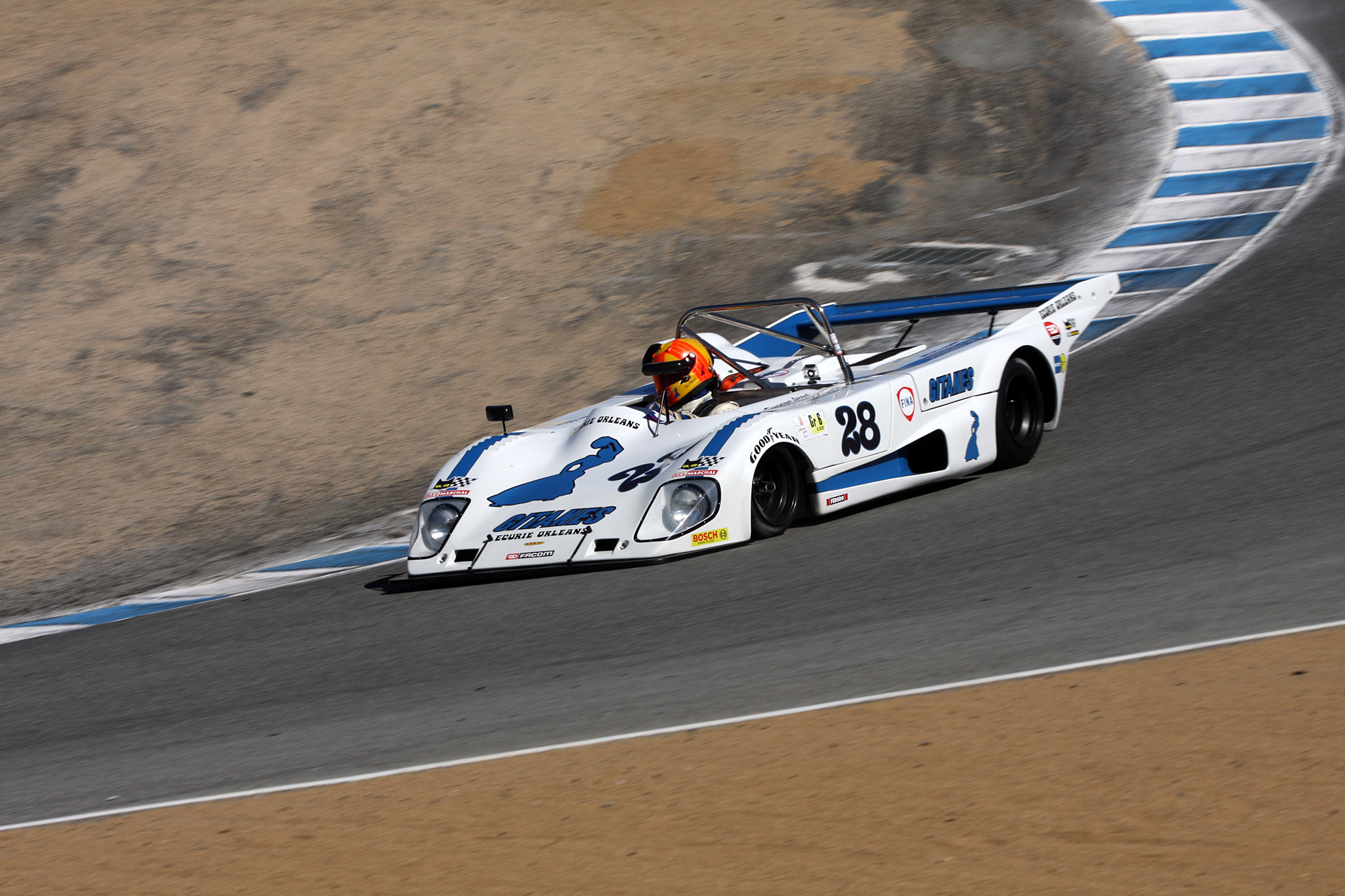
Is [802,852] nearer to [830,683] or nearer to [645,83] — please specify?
[830,683]

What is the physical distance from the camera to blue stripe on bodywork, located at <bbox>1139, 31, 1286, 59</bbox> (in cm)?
1692

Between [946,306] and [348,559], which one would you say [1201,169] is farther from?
[348,559]

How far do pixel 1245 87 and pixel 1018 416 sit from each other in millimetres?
8962

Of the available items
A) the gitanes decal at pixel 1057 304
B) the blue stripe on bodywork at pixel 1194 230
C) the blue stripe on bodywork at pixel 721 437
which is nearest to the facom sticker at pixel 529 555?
the blue stripe on bodywork at pixel 721 437

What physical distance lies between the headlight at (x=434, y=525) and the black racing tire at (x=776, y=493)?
1.53m

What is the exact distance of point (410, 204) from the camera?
15.5m

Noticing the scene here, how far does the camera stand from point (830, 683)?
526 centimetres

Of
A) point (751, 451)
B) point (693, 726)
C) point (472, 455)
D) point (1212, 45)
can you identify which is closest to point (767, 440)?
point (751, 451)

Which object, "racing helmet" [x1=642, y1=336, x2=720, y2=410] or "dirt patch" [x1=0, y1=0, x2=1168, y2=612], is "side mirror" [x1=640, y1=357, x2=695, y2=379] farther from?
"dirt patch" [x1=0, y1=0, x2=1168, y2=612]

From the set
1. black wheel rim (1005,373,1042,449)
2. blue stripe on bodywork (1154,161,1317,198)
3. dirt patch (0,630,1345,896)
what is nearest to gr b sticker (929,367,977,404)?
black wheel rim (1005,373,1042,449)

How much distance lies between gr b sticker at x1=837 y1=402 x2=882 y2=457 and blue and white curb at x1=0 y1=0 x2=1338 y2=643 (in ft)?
9.25

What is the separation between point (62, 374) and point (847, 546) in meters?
8.34

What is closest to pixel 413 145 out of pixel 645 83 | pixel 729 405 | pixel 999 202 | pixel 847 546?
pixel 645 83

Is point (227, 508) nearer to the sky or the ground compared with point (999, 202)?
nearer to the ground
